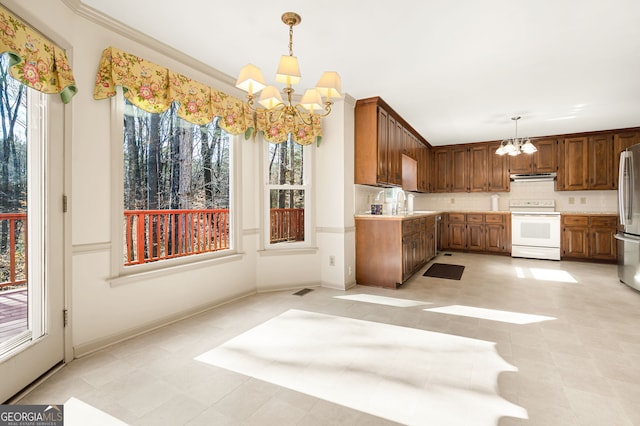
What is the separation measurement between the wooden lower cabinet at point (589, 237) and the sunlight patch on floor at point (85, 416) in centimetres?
714

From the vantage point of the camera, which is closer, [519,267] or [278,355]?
[278,355]

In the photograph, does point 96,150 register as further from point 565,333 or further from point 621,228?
point 621,228

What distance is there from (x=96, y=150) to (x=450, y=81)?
3504mm

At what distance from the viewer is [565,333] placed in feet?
8.29

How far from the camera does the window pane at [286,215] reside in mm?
3889

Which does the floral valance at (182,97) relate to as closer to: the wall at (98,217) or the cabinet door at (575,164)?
the wall at (98,217)

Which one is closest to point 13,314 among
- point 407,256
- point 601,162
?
point 407,256

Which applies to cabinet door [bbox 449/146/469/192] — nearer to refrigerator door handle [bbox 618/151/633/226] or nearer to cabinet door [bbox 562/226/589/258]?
cabinet door [bbox 562/226/589/258]

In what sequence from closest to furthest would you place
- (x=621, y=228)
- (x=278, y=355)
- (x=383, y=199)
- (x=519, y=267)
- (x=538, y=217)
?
(x=278, y=355)
(x=621, y=228)
(x=383, y=199)
(x=519, y=267)
(x=538, y=217)

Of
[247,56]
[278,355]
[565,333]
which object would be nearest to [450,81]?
[247,56]

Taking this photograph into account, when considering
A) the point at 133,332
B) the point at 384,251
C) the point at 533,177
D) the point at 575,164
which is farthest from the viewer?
the point at 533,177

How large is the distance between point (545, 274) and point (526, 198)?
2.49m

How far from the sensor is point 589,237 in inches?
221

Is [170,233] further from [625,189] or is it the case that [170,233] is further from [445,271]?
[625,189]
